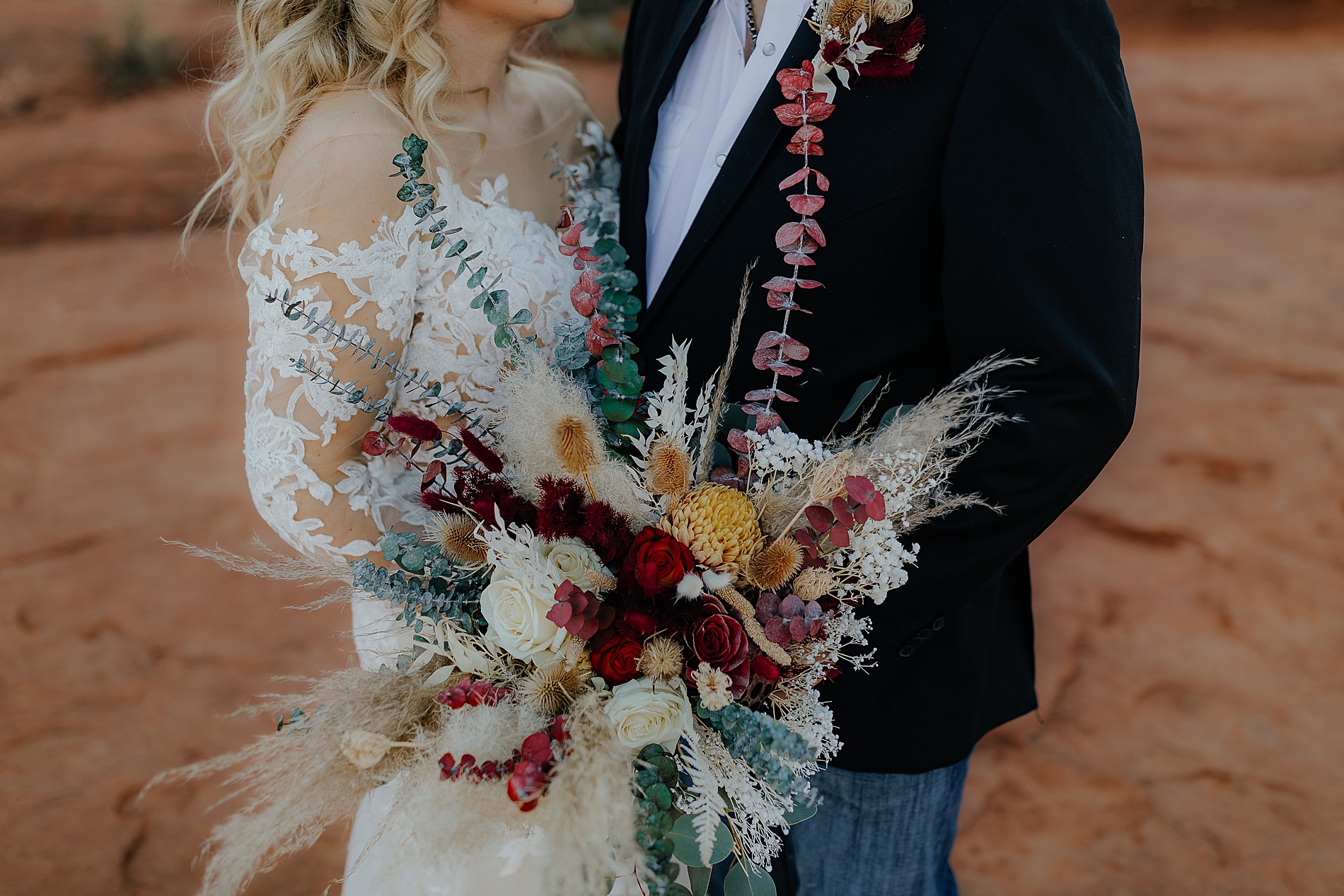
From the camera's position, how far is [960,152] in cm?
118

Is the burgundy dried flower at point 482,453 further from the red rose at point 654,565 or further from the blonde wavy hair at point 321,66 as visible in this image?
the blonde wavy hair at point 321,66

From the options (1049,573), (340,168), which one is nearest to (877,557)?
(340,168)

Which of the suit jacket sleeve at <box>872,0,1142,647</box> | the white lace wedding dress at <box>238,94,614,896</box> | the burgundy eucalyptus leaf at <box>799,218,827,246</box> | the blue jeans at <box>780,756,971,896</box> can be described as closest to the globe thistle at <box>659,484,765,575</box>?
the suit jacket sleeve at <box>872,0,1142,647</box>

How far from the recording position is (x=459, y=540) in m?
1.10

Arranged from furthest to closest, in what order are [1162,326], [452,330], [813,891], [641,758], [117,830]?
[1162,326] → [117,830] → [813,891] → [452,330] → [641,758]

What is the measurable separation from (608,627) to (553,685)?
99mm

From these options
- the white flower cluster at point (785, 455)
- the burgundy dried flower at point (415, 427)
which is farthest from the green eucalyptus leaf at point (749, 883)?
the burgundy dried flower at point (415, 427)

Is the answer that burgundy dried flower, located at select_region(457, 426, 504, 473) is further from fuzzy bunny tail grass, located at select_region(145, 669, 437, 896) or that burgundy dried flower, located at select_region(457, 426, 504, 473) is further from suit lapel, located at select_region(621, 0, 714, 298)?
suit lapel, located at select_region(621, 0, 714, 298)

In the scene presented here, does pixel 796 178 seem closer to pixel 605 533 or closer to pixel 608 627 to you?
pixel 605 533

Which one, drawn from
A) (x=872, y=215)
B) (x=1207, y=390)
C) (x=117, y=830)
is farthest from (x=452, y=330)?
(x=1207, y=390)

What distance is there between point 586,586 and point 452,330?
0.66m

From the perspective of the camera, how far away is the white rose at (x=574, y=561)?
3.34 ft

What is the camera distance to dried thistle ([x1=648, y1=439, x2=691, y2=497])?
105 centimetres

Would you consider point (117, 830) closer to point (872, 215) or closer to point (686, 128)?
point (686, 128)
